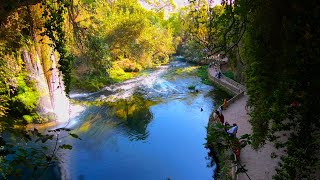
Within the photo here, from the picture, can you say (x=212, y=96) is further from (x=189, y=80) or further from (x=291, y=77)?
(x=291, y=77)

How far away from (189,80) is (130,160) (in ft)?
69.9

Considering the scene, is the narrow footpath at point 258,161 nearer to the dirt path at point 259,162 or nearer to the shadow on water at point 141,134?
the dirt path at point 259,162

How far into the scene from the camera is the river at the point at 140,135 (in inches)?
534

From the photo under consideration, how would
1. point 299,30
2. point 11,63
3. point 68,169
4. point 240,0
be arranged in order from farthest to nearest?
point 68,169 < point 11,63 < point 240,0 < point 299,30

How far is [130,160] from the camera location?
47.6ft

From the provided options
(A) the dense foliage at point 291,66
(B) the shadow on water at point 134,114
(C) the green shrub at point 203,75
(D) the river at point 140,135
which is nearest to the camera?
(A) the dense foliage at point 291,66

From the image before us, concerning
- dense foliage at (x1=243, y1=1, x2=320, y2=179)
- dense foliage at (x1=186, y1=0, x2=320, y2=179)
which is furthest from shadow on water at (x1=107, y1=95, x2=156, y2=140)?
dense foliage at (x1=243, y1=1, x2=320, y2=179)

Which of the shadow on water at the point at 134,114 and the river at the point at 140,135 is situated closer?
the river at the point at 140,135

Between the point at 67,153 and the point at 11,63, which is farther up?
the point at 11,63

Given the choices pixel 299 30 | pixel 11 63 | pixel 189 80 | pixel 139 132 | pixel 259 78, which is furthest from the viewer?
pixel 189 80

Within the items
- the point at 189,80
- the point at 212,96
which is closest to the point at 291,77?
the point at 212,96

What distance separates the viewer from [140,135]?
698 inches

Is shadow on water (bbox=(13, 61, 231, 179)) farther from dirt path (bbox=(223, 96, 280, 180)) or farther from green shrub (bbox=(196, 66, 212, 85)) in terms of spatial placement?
green shrub (bbox=(196, 66, 212, 85))

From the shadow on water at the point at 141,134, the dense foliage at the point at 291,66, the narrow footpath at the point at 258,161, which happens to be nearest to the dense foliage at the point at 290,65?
the dense foliage at the point at 291,66
